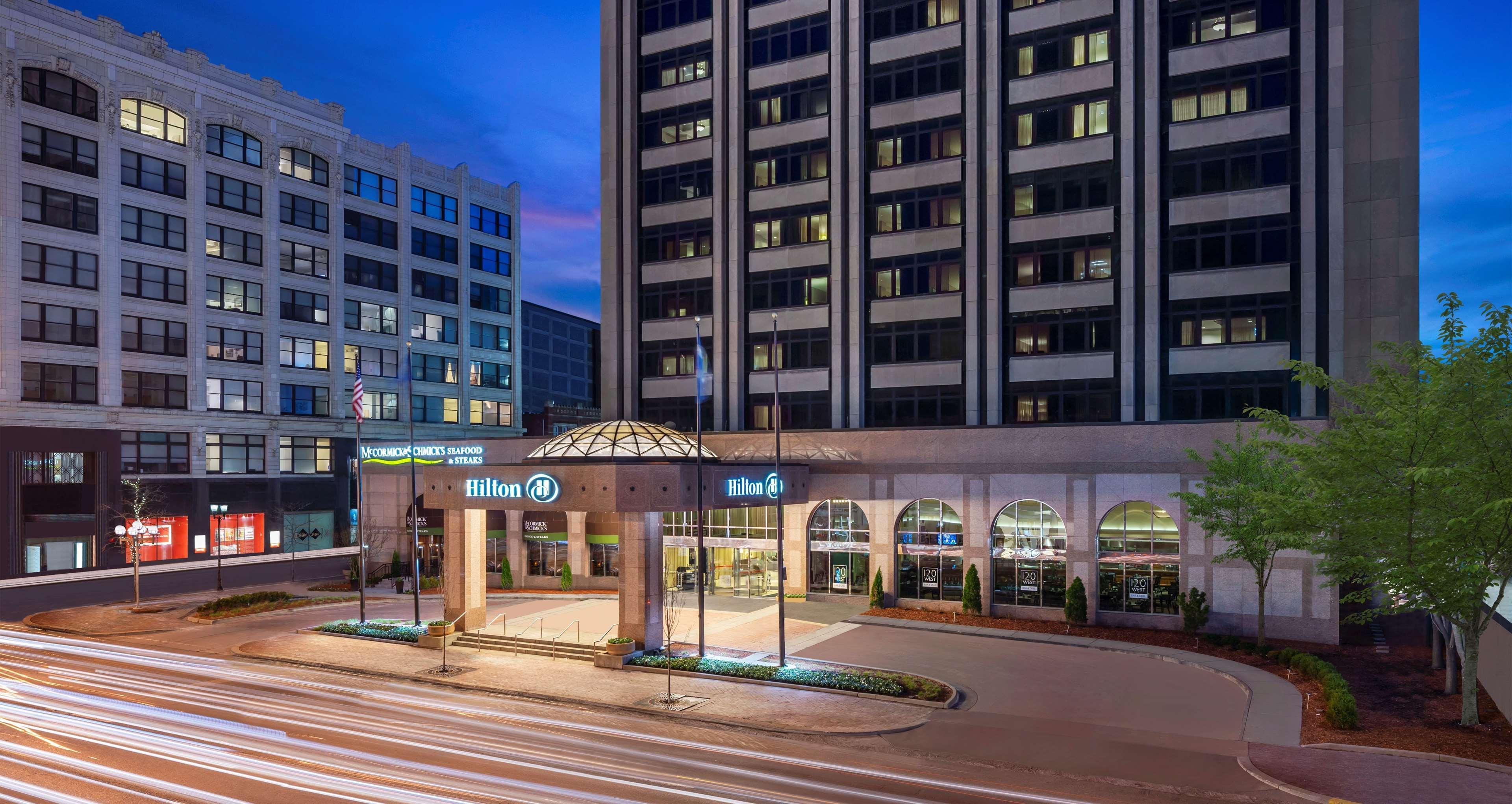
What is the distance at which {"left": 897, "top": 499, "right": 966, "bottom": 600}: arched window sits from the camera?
44.5m

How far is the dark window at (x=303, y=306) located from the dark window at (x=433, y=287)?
8.77 m

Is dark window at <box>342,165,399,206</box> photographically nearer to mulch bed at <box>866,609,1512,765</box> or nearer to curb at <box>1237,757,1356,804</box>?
mulch bed at <box>866,609,1512,765</box>

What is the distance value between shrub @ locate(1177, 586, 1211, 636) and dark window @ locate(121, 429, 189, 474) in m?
70.5

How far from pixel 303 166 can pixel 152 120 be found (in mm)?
12339

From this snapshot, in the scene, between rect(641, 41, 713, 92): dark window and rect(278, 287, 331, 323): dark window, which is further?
rect(278, 287, 331, 323): dark window

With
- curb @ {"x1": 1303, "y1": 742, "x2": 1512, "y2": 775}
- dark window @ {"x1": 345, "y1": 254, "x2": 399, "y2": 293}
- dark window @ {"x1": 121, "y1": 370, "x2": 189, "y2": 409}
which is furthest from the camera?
dark window @ {"x1": 345, "y1": 254, "x2": 399, "y2": 293}

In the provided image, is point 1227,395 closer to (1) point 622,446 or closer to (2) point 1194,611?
(2) point 1194,611

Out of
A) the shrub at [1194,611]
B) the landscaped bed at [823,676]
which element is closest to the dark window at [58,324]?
the landscaped bed at [823,676]

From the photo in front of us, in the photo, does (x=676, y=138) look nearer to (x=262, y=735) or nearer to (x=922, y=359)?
(x=922, y=359)

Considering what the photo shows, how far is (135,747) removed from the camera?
2261cm

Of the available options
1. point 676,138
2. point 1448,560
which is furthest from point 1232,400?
point 676,138

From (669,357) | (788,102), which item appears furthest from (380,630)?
(788,102)

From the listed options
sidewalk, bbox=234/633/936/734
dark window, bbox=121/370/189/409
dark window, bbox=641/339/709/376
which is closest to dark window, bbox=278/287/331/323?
dark window, bbox=121/370/189/409

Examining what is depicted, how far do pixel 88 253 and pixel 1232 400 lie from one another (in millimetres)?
74560
